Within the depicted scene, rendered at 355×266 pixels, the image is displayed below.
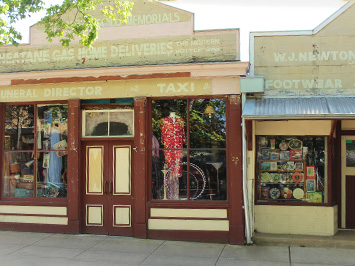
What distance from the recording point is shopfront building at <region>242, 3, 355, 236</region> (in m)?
8.07

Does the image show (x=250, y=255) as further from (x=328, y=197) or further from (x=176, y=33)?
(x=176, y=33)

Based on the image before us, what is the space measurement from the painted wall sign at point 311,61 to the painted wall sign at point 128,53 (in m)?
0.80

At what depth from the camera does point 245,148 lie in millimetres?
8016

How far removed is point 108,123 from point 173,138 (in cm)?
156

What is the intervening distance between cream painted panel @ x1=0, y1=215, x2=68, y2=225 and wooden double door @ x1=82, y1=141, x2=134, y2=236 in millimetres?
516

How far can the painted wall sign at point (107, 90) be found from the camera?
8344 millimetres

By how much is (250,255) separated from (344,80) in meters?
4.03

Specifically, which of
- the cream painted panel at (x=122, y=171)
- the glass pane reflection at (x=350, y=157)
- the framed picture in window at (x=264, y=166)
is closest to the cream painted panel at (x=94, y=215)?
the cream painted panel at (x=122, y=171)

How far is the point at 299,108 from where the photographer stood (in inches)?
293

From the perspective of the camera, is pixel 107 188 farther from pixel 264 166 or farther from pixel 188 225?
pixel 264 166

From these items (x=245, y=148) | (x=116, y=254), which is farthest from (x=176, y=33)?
(x=116, y=254)

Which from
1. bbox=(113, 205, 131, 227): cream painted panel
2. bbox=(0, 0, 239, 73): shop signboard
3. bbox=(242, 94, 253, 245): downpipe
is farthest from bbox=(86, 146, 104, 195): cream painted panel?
bbox=(242, 94, 253, 245): downpipe

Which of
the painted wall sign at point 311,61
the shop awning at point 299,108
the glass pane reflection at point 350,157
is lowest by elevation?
the glass pane reflection at point 350,157

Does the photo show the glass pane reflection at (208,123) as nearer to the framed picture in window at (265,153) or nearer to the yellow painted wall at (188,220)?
the framed picture in window at (265,153)
